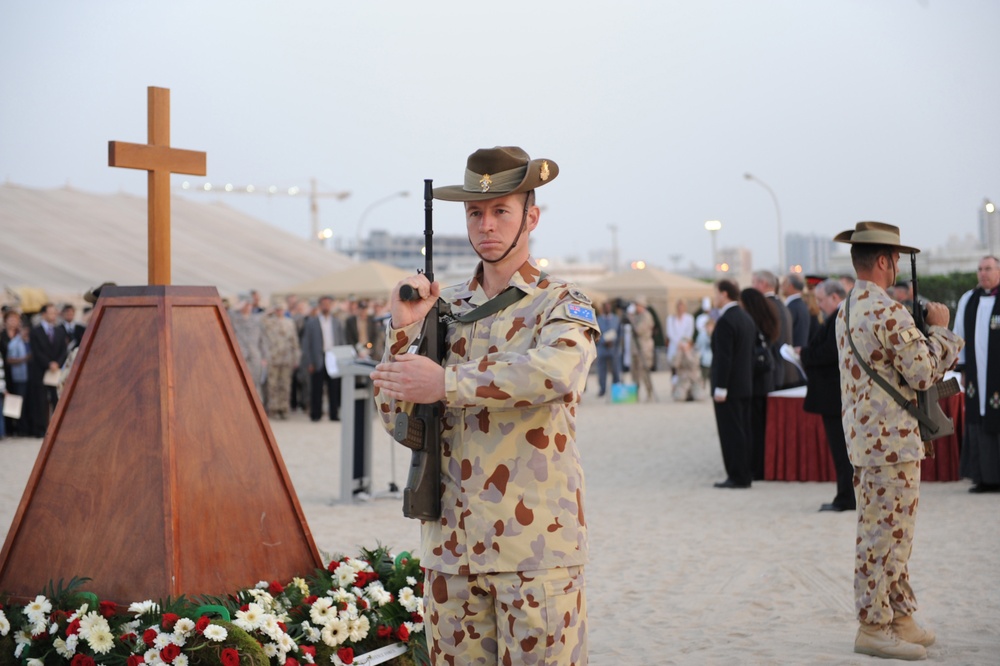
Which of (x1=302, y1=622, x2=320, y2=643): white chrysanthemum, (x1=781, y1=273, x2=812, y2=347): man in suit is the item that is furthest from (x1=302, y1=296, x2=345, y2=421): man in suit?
(x1=302, y1=622, x2=320, y2=643): white chrysanthemum

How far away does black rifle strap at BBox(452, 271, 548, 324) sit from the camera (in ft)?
10.2

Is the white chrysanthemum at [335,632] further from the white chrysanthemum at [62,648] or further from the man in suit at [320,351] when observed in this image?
the man in suit at [320,351]

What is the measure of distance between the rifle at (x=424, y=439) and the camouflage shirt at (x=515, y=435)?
0.12 feet

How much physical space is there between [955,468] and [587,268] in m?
72.6

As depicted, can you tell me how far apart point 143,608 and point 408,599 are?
120cm

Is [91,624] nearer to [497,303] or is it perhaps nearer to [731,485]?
[497,303]

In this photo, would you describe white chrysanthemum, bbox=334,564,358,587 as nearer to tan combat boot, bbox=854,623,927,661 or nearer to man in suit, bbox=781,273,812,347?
tan combat boot, bbox=854,623,927,661

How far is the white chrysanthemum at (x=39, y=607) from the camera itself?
4113mm

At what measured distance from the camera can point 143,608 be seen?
402cm

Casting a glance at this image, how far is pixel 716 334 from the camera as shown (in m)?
11.1

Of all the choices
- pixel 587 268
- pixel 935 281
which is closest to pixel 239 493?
pixel 935 281

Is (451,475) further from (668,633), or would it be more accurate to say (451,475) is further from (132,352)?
(668,633)

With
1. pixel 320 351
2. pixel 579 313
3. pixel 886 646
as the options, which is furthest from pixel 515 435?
pixel 320 351

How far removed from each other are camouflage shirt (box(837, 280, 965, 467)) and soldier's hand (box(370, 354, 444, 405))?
324 cm
